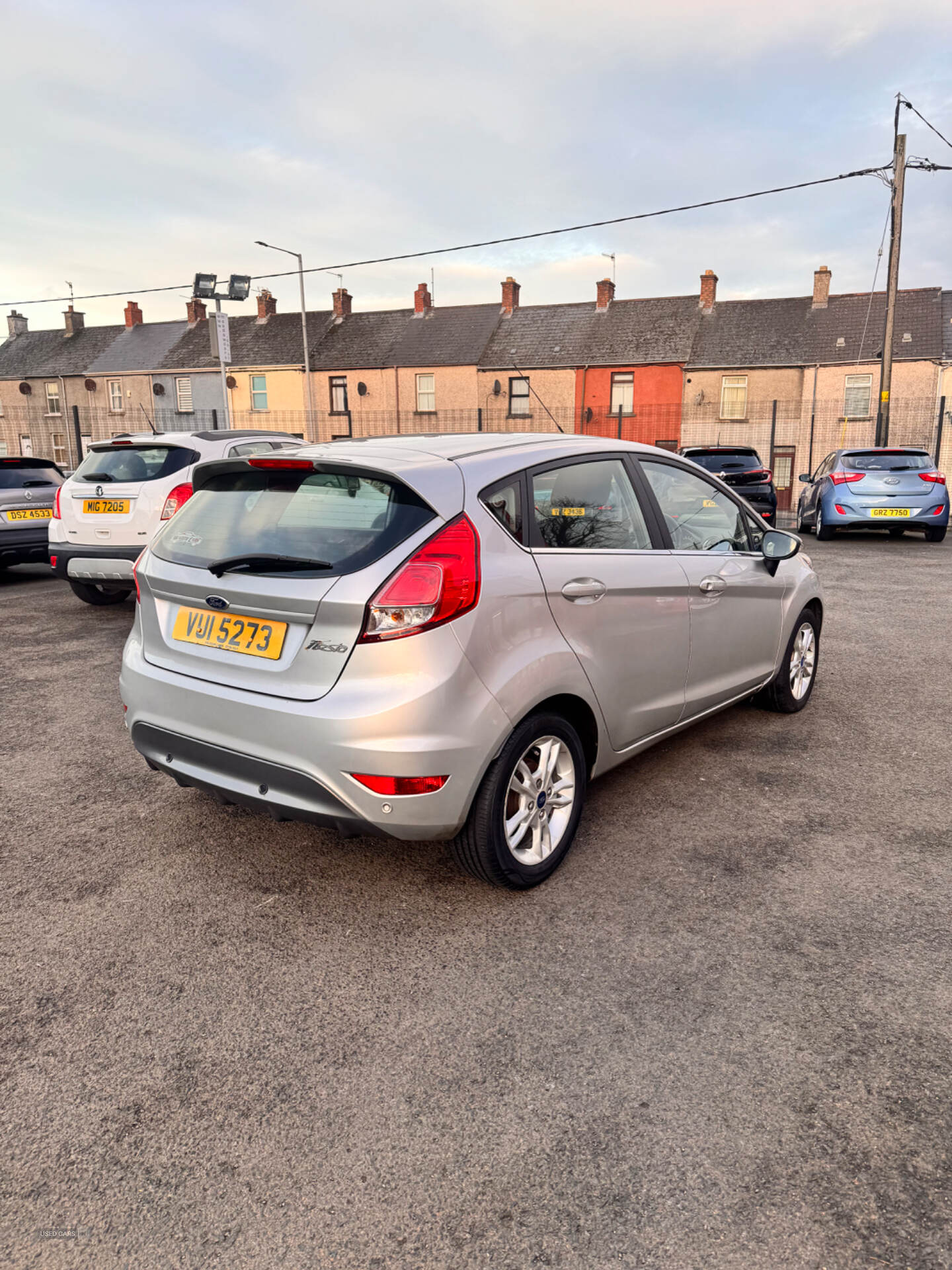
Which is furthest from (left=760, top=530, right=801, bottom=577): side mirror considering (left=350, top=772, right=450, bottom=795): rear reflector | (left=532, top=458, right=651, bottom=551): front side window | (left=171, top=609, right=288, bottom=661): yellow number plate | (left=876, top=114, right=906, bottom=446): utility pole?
(left=876, top=114, right=906, bottom=446): utility pole

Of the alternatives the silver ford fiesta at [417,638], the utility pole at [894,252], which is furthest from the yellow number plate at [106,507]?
the utility pole at [894,252]

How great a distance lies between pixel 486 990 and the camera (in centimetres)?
259

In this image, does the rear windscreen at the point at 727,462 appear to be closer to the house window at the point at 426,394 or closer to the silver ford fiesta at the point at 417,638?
the silver ford fiesta at the point at 417,638

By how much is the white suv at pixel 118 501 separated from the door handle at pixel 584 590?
4.90 metres

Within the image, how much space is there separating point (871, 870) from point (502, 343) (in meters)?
35.3

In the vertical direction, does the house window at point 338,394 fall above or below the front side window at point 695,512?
above

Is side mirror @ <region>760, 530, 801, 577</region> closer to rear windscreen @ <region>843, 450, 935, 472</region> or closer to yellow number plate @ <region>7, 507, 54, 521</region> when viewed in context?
yellow number plate @ <region>7, 507, 54, 521</region>

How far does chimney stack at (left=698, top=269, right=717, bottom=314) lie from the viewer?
34594 mm

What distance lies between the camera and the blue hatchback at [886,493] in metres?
13.5

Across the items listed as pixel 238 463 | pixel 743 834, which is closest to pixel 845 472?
pixel 743 834

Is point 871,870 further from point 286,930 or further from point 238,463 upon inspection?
Answer: point 238,463

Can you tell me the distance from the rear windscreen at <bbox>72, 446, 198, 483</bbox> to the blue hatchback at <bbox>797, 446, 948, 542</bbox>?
10.2 metres

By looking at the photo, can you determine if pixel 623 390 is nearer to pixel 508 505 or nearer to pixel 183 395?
pixel 183 395

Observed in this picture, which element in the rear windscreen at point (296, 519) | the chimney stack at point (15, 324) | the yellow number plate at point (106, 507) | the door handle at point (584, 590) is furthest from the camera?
the chimney stack at point (15, 324)
